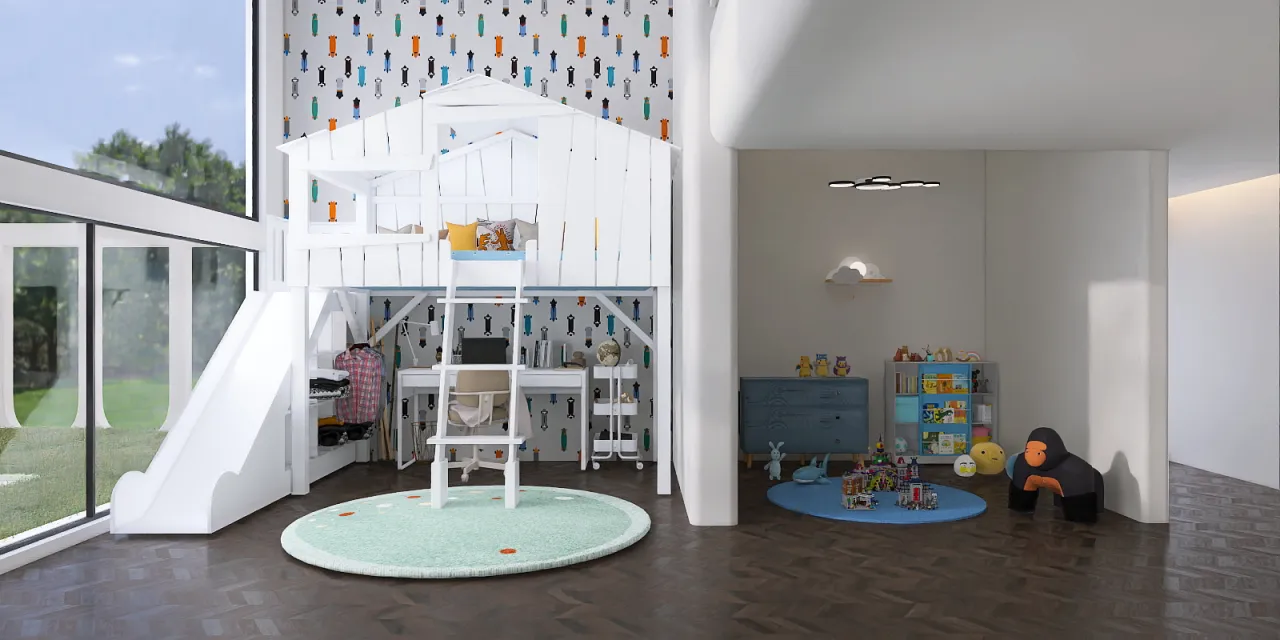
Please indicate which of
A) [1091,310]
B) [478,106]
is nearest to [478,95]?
[478,106]

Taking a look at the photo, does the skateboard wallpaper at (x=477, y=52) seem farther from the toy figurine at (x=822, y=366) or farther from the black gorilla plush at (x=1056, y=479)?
the black gorilla plush at (x=1056, y=479)

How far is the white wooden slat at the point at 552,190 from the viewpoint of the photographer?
6555mm

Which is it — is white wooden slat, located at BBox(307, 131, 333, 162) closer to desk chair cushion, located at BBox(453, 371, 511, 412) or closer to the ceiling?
desk chair cushion, located at BBox(453, 371, 511, 412)

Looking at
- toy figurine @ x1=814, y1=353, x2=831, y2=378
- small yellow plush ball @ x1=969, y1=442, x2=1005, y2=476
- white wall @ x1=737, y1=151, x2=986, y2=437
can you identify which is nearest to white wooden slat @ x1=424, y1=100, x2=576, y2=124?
white wall @ x1=737, y1=151, x2=986, y2=437

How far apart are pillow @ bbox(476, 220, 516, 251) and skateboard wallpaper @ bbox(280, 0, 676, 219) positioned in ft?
7.24

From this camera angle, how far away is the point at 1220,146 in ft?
18.1

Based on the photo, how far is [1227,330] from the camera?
7652 millimetres

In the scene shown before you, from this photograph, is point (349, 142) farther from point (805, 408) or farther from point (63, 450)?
point (805, 408)

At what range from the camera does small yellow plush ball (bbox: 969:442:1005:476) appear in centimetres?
783

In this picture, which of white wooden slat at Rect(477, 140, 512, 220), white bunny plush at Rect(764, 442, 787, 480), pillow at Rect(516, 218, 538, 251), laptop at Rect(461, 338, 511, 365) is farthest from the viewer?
white wooden slat at Rect(477, 140, 512, 220)

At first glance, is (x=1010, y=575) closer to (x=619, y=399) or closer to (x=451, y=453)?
(x=619, y=399)

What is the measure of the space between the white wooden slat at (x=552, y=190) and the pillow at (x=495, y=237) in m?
0.42

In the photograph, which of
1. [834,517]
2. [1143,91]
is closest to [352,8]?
[834,517]

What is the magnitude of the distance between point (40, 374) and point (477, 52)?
4831mm
